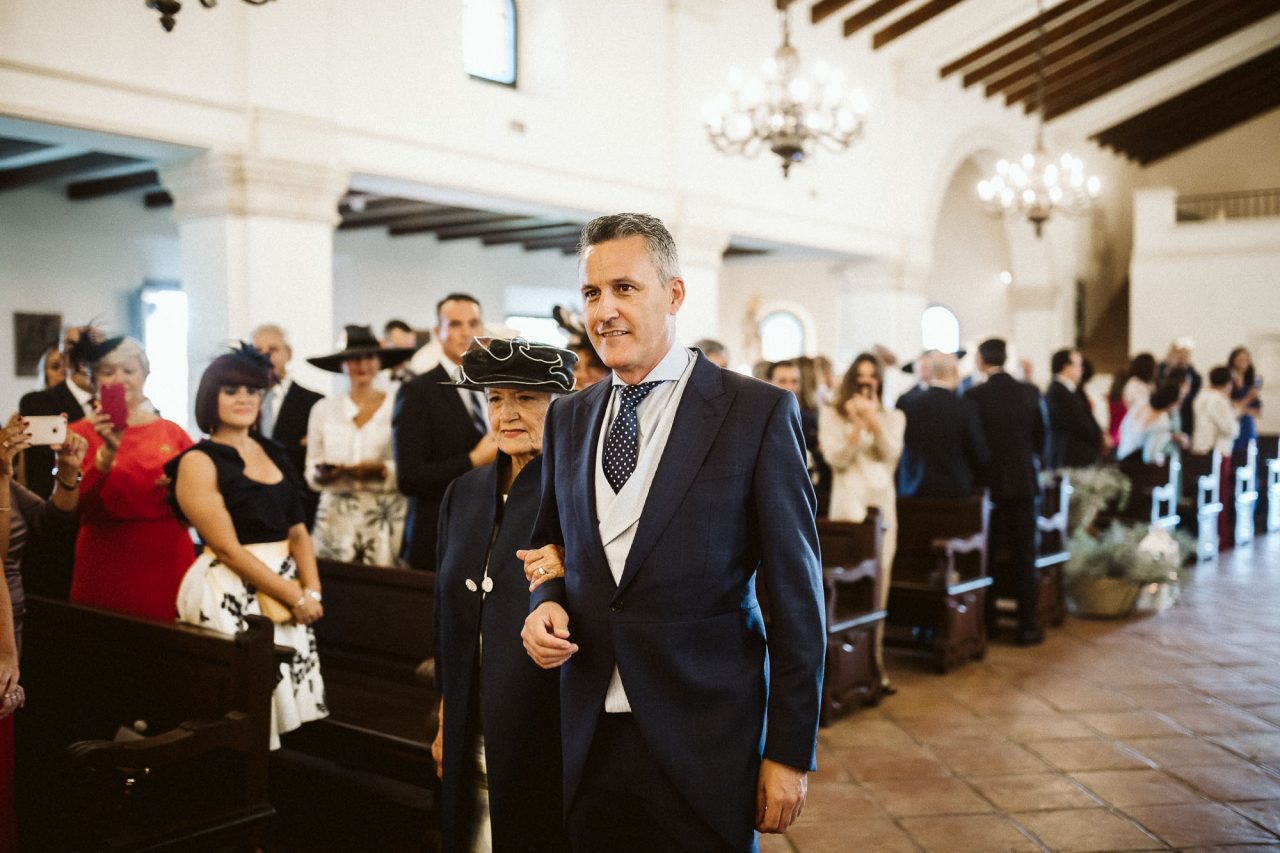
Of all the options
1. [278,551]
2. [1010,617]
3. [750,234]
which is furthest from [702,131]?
[278,551]

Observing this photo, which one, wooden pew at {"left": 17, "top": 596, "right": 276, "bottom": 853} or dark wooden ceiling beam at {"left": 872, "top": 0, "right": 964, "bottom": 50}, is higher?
dark wooden ceiling beam at {"left": 872, "top": 0, "right": 964, "bottom": 50}

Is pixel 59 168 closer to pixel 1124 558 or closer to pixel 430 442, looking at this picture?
pixel 430 442

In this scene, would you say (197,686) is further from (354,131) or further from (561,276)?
(561,276)

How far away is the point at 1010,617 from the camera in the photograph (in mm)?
7508

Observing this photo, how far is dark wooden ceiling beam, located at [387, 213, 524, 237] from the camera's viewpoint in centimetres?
1196

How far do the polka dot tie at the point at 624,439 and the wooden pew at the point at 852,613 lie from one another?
10.7ft

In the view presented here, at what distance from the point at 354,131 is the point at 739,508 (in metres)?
6.57

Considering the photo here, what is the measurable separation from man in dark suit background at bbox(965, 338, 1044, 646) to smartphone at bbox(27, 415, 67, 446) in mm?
5012

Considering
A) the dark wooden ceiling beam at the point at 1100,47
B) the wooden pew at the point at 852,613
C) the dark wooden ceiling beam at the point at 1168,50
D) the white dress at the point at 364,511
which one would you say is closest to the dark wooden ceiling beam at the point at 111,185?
the white dress at the point at 364,511

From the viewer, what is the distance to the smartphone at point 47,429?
10.7 ft

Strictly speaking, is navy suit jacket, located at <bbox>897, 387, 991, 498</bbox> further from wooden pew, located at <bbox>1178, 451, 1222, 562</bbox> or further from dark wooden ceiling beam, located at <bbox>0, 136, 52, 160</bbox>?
dark wooden ceiling beam, located at <bbox>0, 136, 52, 160</bbox>

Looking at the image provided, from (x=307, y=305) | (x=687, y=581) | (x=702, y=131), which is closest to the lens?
(x=687, y=581)

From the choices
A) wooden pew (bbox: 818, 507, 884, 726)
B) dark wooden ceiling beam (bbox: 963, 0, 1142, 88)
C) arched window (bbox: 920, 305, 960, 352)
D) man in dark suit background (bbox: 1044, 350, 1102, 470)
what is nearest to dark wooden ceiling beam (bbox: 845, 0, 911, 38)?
dark wooden ceiling beam (bbox: 963, 0, 1142, 88)

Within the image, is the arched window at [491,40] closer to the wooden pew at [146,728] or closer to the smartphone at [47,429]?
the smartphone at [47,429]
